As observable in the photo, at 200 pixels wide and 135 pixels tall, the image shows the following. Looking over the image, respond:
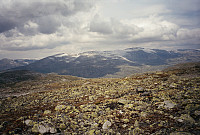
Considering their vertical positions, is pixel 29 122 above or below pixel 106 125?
above

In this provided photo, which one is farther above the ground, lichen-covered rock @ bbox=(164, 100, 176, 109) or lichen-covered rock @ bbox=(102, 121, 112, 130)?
lichen-covered rock @ bbox=(164, 100, 176, 109)

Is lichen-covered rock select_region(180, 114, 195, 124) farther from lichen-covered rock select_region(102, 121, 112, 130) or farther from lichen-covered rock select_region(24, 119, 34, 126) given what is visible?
lichen-covered rock select_region(24, 119, 34, 126)

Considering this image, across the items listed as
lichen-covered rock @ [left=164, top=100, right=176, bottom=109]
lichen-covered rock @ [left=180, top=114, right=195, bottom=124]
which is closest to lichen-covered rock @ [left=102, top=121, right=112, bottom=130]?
lichen-covered rock @ [left=180, top=114, right=195, bottom=124]

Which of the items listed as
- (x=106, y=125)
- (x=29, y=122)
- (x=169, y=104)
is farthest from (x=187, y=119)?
(x=29, y=122)

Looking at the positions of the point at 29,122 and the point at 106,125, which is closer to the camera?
the point at 106,125

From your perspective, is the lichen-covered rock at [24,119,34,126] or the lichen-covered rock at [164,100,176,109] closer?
the lichen-covered rock at [24,119,34,126]

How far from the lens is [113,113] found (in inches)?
686

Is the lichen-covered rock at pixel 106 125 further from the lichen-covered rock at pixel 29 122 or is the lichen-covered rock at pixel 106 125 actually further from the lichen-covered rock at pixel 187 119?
the lichen-covered rock at pixel 29 122

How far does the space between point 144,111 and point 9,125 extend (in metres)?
18.5

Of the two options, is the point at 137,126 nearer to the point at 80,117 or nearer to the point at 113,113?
the point at 113,113

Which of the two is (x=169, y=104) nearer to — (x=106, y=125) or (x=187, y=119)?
(x=187, y=119)

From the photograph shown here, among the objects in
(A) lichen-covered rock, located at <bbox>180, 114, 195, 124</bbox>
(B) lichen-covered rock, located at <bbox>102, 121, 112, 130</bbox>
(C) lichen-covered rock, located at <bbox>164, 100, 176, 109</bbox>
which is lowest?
(B) lichen-covered rock, located at <bbox>102, 121, 112, 130</bbox>

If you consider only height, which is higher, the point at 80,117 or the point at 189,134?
the point at 189,134

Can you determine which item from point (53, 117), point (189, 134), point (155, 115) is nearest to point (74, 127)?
point (53, 117)
